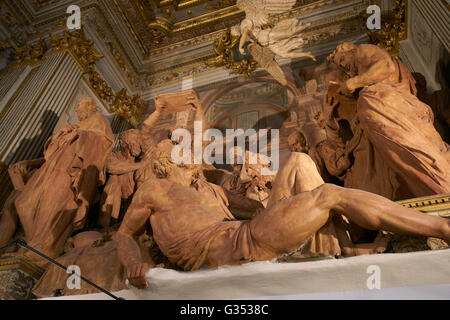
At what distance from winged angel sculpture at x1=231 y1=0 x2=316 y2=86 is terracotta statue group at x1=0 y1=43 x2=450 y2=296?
2.93 m

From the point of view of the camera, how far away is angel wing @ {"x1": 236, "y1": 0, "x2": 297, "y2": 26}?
7.05 m

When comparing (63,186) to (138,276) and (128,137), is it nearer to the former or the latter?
(128,137)

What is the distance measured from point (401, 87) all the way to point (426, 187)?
45.2 inches

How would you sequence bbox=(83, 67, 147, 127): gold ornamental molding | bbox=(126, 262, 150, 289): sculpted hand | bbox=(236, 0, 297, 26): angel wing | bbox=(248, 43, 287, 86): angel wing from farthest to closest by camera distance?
bbox=(83, 67, 147, 127): gold ornamental molding, bbox=(236, 0, 297, 26): angel wing, bbox=(248, 43, 287, 86): angel wing, bbox=(126, 262, 150, 289): sculpted hand

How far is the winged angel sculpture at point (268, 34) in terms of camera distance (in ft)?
22.4

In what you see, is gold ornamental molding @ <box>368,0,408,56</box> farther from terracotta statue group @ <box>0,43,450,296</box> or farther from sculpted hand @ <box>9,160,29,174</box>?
sculpted hand @ <box>9,160,29,174</box>

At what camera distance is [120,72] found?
26.1ft

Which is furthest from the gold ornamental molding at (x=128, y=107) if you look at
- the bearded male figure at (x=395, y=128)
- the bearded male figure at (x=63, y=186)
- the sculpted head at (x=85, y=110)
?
the bearded male figure at (x=395, y=128)

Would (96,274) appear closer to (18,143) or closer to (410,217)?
(410,217)

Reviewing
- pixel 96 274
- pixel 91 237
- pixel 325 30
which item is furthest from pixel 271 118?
pixel 96 274

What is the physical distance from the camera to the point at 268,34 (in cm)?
698

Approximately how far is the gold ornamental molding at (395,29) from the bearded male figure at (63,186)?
15.0 ft

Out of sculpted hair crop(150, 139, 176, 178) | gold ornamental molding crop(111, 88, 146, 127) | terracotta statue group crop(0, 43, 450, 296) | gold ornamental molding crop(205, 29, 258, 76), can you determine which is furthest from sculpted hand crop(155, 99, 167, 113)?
sculpted hair crop(150, 139, 176, 178)

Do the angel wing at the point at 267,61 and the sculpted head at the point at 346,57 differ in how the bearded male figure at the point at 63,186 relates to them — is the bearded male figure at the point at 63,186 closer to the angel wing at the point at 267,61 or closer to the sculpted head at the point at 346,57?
the sculpted head at the point at 346,57
